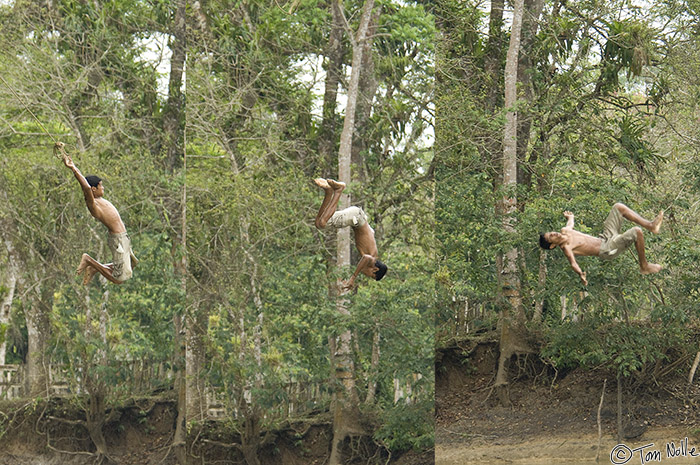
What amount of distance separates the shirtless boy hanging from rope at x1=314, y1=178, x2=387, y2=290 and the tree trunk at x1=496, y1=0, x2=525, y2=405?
4685mm

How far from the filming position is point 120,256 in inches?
257

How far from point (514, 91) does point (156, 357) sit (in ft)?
18.8

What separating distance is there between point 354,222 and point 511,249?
17.6ft

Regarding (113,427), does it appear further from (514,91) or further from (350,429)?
(514,91)

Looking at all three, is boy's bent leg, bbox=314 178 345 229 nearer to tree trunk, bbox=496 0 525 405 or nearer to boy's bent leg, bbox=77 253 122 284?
boy's bent leg, bbox=77 253 122 284

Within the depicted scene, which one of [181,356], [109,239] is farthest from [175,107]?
[109,239]

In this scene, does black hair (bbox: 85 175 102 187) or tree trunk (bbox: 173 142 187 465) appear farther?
tree trunk (bbox: 173 142 187 465)

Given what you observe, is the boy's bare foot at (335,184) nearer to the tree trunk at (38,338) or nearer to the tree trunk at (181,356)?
the tree trunk at (181,356)

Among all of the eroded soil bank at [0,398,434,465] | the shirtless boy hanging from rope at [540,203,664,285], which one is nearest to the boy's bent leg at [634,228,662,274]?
the shirtless boy hanging from rope at [540,203,664,285]

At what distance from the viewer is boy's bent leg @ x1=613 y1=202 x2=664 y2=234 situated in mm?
5832

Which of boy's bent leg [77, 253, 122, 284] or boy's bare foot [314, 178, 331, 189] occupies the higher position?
boy's bare foot [314, 178, 331, 189]

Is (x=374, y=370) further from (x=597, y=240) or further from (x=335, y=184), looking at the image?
(x=335, y=184)

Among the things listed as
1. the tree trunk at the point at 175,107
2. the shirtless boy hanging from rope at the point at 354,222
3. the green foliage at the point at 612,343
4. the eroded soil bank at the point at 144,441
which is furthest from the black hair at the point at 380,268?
the green foliage at the point at 612,343

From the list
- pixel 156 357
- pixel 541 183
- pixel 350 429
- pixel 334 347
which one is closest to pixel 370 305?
Result: pixel 334 347
